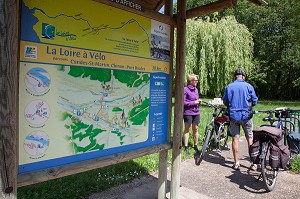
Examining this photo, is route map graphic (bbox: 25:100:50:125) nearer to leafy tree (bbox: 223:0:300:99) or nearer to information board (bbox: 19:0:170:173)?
information board (bbox: 19:0:170:173)

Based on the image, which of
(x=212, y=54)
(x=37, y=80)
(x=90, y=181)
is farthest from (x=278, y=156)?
(x=212, y=54)

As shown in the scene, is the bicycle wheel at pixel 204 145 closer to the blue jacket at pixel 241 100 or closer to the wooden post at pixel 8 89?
the blue jacket at pixel 241 100

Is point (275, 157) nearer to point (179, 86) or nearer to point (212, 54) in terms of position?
point (179, 86)

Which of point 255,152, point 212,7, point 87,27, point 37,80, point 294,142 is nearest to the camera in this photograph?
point 37,80

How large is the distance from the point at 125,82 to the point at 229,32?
1624cm

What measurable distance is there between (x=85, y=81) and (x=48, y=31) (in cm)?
51

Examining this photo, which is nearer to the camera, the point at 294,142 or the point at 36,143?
the point at 36,143

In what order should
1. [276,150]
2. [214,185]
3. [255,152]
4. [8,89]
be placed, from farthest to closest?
[214,185] → [255,152] → [276,150] → [8,89]

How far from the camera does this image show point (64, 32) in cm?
219

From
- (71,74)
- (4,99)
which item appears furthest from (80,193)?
(4,99)

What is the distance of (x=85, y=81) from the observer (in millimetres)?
2361

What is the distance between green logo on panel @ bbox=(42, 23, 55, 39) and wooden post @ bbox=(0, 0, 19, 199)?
0.27 m

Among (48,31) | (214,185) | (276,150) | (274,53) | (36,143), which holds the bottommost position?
(214,185)

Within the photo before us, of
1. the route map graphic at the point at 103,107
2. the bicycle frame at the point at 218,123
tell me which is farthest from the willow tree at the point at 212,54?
the route map graphic at the point at 103,107
